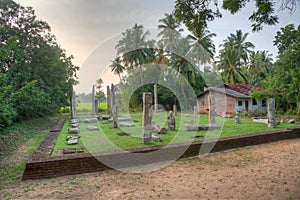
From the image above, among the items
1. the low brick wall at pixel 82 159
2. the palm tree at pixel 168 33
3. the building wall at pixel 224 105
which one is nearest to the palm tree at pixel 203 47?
the palm tree at pixel 168 33

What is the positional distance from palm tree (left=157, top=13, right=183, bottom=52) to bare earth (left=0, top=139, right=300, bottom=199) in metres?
28.4

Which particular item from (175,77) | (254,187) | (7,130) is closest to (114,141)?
(254,187)

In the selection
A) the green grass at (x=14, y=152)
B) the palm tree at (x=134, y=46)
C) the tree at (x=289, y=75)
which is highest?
the palm tree at (x=134, y=46)

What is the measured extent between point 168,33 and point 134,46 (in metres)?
6.03

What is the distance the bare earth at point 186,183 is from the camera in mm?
4423

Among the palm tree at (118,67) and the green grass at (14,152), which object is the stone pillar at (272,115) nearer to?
the green grass at (14,152)

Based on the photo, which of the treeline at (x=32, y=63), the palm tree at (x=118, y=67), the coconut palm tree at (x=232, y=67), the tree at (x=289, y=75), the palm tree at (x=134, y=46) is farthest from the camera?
the palm tree at (x=118, y=67)

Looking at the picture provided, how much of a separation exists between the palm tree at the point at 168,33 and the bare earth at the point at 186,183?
1119 inches

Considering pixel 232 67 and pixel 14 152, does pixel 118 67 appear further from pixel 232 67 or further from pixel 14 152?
pixel 14 152

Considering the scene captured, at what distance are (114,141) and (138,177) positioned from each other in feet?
11.6

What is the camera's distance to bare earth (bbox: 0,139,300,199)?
4423 mm

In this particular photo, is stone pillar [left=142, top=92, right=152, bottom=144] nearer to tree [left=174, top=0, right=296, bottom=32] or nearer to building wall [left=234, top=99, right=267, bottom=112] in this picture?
tree [left=174, top=0, right=296, bottom=32]

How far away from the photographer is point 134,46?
3197cm

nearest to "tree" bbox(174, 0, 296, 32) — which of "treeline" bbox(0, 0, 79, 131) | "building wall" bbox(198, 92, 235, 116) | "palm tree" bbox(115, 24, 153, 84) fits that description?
"treeline" bbox(0, 0, 79, 131)
